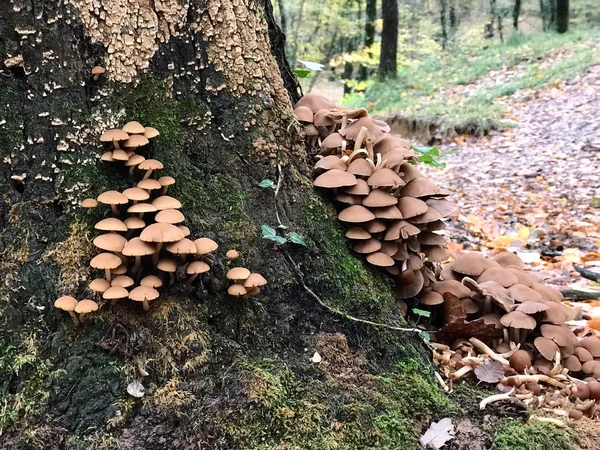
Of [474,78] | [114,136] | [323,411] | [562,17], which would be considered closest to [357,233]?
[323,411]

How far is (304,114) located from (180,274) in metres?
1.40

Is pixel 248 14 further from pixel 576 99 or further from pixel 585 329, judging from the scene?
pixel 576 99

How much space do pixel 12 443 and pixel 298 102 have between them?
244 cm

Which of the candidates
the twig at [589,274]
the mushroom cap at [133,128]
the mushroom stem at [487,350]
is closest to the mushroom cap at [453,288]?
the mushroom stem at [487,350]

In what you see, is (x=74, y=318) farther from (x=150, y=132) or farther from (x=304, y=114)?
(x=304, y=114)

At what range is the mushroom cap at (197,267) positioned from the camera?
230 cm

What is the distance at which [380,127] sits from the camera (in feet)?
11.2

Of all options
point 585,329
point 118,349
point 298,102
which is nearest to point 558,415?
point 585,329

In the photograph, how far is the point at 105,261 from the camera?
2.22 meters

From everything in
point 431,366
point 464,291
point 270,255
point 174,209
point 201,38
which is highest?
point 201,38

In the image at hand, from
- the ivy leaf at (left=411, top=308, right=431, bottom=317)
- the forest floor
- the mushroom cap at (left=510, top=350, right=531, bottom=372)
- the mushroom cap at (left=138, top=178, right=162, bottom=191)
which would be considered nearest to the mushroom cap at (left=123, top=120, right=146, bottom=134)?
the mushroom cap at (left=138, top=178, right=162, bottom=191)

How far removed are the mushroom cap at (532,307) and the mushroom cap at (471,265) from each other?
1.31 ft

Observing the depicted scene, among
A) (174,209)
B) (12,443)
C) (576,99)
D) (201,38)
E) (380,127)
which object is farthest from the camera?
(576,99)

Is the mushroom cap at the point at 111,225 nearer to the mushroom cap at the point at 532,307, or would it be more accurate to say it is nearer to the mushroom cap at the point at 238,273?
the mushroom cap at the point at 238,273
